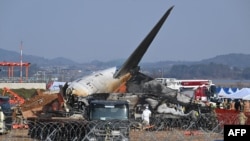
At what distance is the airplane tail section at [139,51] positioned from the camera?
42.2 meters

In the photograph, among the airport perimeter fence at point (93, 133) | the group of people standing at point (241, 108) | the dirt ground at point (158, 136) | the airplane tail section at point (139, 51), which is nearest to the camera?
the airport perimeter fence at point (93, 133)

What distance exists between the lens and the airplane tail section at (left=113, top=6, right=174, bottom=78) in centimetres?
4216

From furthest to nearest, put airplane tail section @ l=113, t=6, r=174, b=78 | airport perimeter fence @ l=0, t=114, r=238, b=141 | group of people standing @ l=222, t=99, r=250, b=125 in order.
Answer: airplane tail section @ l=113, t=6, r=174, b=78
group of people standing @ l=222, t=99, r=250, b=125
airport perimeter fence @ l=0, t=114, r=238, b=141

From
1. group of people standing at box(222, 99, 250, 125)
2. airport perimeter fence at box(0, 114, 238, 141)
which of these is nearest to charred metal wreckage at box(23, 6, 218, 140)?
group of people standing at box(222, 99, 250, 125)

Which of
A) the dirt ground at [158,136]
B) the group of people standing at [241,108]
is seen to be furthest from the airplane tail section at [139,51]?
the dirt ground at [158,136]

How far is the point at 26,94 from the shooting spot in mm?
71750

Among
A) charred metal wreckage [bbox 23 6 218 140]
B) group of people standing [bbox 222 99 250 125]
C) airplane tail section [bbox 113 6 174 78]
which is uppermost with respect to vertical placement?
airplane tail section [bbox 113 6 174 78]

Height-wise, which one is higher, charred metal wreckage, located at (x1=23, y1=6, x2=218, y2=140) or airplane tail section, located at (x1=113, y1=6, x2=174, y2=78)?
airplane tail section, located at (x1=113, y1=6, x2=174, y2=78)

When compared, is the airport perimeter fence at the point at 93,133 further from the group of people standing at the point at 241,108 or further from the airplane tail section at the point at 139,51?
the airplane tail section at the point at 139,51

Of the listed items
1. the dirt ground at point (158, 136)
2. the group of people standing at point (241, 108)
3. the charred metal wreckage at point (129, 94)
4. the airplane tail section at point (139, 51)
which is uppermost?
the airplane tail section at point (139, 51)

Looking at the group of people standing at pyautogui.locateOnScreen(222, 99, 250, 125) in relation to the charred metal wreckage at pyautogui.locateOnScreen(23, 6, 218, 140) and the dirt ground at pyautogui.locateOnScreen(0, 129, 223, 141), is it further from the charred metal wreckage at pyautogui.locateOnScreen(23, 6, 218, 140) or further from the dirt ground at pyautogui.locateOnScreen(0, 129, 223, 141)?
the dirt ground at pyautogui.locateOnScreen(0, 129, 223, 141)

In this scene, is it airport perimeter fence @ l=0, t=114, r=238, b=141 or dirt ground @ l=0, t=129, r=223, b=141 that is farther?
dirt ground @ l=0, t=129, r=223, b=141

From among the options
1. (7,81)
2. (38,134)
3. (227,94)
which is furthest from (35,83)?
(38,134)

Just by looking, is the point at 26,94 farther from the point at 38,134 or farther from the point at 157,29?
the point at 38,134
